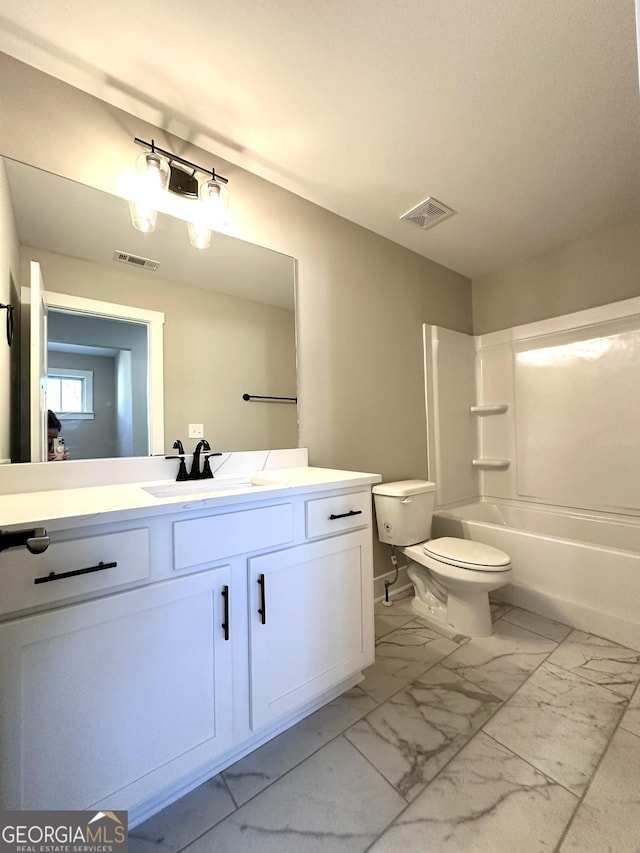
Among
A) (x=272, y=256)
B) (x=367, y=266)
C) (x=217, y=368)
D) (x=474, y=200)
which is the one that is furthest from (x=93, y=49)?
(x=474, y=200)

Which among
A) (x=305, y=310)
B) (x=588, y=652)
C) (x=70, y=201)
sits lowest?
(x=588, y=652)

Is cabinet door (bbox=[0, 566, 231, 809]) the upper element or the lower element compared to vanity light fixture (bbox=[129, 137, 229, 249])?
lower

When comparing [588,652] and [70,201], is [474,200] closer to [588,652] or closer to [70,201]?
[70,201]

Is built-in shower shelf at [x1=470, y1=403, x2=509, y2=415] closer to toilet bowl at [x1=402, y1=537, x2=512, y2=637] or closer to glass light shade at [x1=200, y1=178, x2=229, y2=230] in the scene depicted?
toilet bowl at [x1=402, y1=537, x2=512, y2=637]

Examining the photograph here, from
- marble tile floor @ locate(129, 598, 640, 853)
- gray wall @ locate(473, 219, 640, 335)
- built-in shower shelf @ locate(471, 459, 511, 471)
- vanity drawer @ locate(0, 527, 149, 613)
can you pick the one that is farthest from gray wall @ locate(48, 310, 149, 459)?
gray wall @ locate(473, 219, 640, 335)

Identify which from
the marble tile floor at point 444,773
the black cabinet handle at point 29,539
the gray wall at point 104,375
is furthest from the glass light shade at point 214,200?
the marble tile floor at point 444,773

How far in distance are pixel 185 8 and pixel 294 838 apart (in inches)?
93.5

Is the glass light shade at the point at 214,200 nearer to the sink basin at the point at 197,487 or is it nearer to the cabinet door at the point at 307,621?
the sink basin at the point at 197,487

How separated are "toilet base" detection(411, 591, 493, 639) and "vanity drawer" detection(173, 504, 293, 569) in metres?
1.20

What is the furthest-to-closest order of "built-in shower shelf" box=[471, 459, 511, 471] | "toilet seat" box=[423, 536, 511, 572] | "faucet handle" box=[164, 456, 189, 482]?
"built-in shower shelf" box=[471, 459, 511, 471], "toilet seat" box=[423, 536, 511, 572], "faucet handle" box=[164, 456, 189, 482]

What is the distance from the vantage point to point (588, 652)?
1.66m

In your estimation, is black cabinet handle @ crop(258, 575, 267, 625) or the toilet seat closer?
black cabinet handle @ crop(258, 575, 267, 625)

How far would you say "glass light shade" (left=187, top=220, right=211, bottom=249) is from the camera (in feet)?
5.16

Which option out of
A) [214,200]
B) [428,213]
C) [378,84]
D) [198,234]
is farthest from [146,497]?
[428,213]
